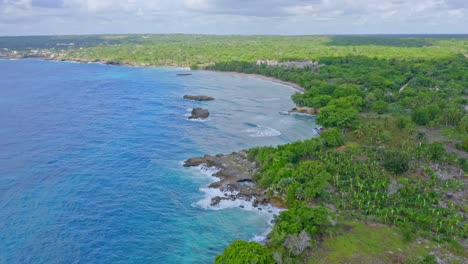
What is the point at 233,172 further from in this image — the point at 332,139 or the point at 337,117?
the point at 337,117

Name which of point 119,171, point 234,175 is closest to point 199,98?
point 119,171

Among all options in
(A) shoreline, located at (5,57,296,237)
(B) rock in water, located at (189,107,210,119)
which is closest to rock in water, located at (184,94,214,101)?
(B) rock in water, located at (189,107,210,119)

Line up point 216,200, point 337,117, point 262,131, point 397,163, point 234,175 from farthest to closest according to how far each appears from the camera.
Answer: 1. point 262,131
2. point 337,117
3. point 234,175
4. point 397,163
5. point 216,200

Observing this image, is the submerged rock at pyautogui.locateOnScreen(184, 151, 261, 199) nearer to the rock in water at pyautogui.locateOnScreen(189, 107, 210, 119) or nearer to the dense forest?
the dense forest

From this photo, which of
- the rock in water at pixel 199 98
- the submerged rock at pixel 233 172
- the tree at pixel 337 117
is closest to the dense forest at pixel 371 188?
the tree at pixel 337 117

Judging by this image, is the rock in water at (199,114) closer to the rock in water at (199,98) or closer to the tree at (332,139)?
the rock in water at (199,98)

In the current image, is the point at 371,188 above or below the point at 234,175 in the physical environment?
above
